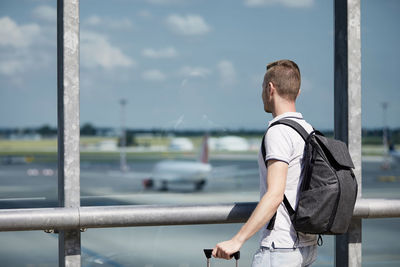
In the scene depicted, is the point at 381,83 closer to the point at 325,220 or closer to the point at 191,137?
the point at 191,137

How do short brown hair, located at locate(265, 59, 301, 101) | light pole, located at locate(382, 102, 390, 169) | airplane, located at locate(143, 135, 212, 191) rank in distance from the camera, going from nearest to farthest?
short brown hair, located at locate(265, 59, 301, 101), airplane, located at locate(143, 135, 212, 191), light pole, located at locate(382, 102, 390, 169)

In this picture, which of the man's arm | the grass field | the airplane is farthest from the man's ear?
the grass field

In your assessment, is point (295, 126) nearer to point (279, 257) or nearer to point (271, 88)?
point (271, 88)

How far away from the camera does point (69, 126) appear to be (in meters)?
2.04

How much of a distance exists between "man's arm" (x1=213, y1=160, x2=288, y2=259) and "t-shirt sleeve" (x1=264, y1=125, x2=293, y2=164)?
0.02m

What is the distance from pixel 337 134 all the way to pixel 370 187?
37035mm

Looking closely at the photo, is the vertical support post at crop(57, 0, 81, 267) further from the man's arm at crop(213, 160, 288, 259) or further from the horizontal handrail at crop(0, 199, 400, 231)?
the man's arm at crop(213, 160, 288, 259)

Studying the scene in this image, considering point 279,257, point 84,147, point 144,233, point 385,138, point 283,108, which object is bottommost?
point 144,233

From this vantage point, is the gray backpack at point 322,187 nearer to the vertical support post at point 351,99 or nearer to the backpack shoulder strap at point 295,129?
the backpack shoulder strap at point 295,129

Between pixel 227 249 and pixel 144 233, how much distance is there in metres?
26.6

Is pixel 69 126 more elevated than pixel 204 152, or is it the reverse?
pixel 69 126

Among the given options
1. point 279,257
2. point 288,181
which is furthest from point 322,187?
point 279,257

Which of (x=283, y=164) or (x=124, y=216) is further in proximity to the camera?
(x=124, y=216)

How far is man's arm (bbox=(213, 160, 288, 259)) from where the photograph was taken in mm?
1750
